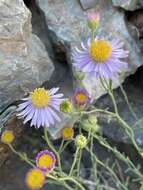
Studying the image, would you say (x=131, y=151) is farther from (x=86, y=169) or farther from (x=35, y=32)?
(x=35, y=32)

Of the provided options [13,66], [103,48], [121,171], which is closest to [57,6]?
[13,66]

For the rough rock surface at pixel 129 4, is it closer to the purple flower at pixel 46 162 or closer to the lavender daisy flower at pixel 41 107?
the lavender daisy flower at pixel 41 107

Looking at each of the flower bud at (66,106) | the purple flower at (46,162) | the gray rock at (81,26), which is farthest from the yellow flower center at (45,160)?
the gray rock at (81,26)

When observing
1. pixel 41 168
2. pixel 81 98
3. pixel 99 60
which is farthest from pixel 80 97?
pixel 41 168

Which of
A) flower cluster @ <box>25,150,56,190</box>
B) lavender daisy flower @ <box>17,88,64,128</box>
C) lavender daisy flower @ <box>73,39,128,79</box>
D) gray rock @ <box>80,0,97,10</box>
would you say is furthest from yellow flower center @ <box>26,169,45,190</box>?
gray rock @ <box>80,0,97,10</box>

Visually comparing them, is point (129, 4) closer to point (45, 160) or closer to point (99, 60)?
point (99, 60)
